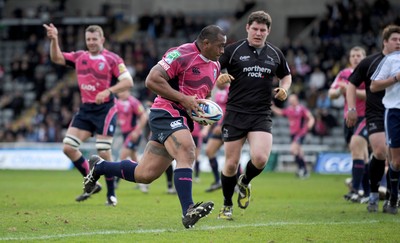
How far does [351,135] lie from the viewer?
14.8 metres

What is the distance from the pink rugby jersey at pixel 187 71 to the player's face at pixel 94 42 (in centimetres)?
420

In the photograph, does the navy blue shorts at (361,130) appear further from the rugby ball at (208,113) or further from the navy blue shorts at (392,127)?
the rugby ball at (208,113)

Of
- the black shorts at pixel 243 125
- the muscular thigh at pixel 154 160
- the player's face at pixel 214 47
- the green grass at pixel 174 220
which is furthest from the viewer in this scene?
the black shorts at pixel 243 125

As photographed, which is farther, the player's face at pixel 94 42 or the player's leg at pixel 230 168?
the player's face at pixel 94 42

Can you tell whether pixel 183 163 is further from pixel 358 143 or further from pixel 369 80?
pixel 358 143

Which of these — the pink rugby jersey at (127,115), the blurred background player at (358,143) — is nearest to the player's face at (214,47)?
the blurred background player at (358,143)

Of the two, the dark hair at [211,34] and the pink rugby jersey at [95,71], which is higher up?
the dark hair at [211,34]

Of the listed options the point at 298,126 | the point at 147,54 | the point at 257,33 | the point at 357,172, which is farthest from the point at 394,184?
the point at 147,54

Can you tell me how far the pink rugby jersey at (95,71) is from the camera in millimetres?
13641

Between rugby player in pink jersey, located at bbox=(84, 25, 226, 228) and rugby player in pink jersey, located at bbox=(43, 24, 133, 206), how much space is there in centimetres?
372

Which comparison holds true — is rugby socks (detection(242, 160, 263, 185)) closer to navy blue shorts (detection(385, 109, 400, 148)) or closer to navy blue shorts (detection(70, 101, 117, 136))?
navy blue shorts (detection(385, 109, 400, 148))

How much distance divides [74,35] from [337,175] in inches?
661

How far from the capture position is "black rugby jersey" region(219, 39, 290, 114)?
11.0 metres

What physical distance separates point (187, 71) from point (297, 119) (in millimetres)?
16295
